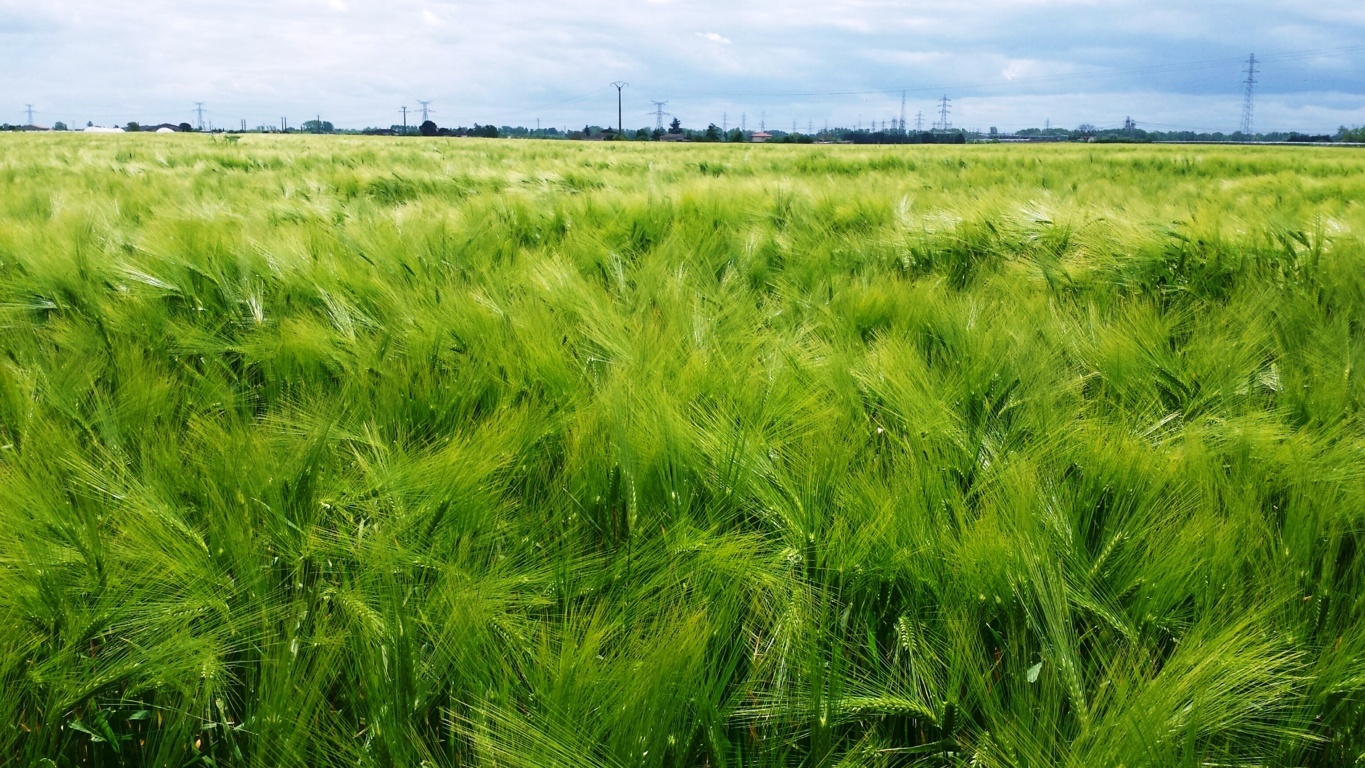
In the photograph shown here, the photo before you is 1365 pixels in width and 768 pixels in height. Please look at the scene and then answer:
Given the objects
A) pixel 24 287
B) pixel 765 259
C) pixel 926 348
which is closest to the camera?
pixel 926 348

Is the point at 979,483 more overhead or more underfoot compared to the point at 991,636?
more overhead

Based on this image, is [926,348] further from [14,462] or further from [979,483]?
[14,462]

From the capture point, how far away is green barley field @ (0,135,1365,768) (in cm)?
61

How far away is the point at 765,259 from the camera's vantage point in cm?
246

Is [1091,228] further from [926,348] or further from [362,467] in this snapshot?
[362,467]

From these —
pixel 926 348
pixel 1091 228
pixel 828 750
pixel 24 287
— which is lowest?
pixel 828 750

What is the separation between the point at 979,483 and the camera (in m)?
0.87

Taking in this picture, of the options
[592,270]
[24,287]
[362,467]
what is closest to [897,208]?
[592,270]

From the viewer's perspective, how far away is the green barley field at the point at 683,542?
2.00 ft

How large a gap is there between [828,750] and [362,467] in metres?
0.66

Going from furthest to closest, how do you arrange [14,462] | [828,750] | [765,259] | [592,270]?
[765,259] → [592,270] → [14,462] → [828,750]

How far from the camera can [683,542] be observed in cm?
77

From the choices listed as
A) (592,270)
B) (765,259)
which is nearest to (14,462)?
(592,270)

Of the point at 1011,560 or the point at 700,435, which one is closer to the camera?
the point at 1011,560
